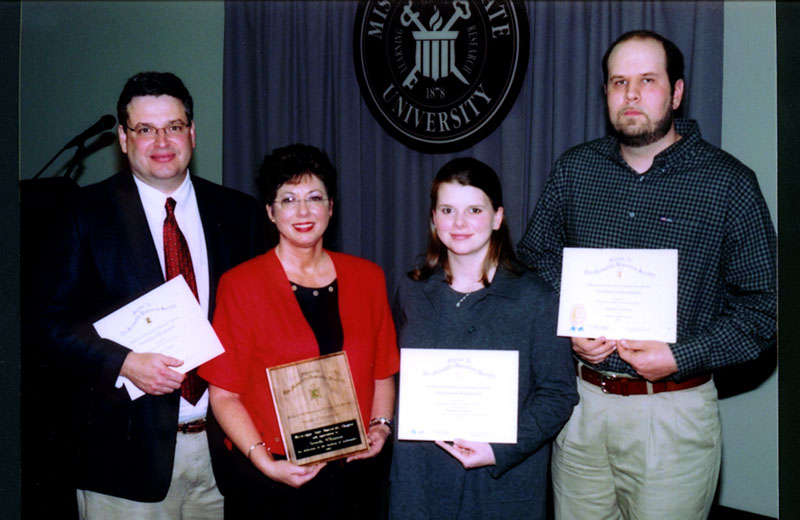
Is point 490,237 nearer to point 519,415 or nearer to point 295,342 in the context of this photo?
point 519,415

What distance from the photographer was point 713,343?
226cm

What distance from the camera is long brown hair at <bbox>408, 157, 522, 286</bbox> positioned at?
2164 millimetres

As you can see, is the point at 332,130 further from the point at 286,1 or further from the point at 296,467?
the point at 296,467

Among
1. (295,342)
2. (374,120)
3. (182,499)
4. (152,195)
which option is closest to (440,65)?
(374,120)

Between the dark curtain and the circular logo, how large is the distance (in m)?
0.08

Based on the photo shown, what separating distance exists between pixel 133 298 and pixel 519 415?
4.18 feet

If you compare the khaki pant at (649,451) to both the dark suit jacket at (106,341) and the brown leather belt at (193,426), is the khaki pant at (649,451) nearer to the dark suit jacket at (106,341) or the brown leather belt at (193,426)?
the brown leather belt at (193,426)

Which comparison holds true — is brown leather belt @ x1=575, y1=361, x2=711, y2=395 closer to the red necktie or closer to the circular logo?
the red necktie

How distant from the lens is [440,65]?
13.3ft

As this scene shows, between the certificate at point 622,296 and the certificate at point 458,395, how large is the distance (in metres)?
0.27

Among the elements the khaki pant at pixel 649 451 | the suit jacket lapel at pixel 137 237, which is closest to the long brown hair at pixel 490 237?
the khaki pant at pixel 649 451

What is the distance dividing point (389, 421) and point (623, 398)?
2.63ft

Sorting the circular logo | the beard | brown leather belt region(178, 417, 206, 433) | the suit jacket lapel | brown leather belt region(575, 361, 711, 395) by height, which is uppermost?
the circular logo

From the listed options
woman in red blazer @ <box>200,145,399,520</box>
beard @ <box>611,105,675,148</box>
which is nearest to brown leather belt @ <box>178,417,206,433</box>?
woman in red blazer @ <box>200,145,399,520</box>
